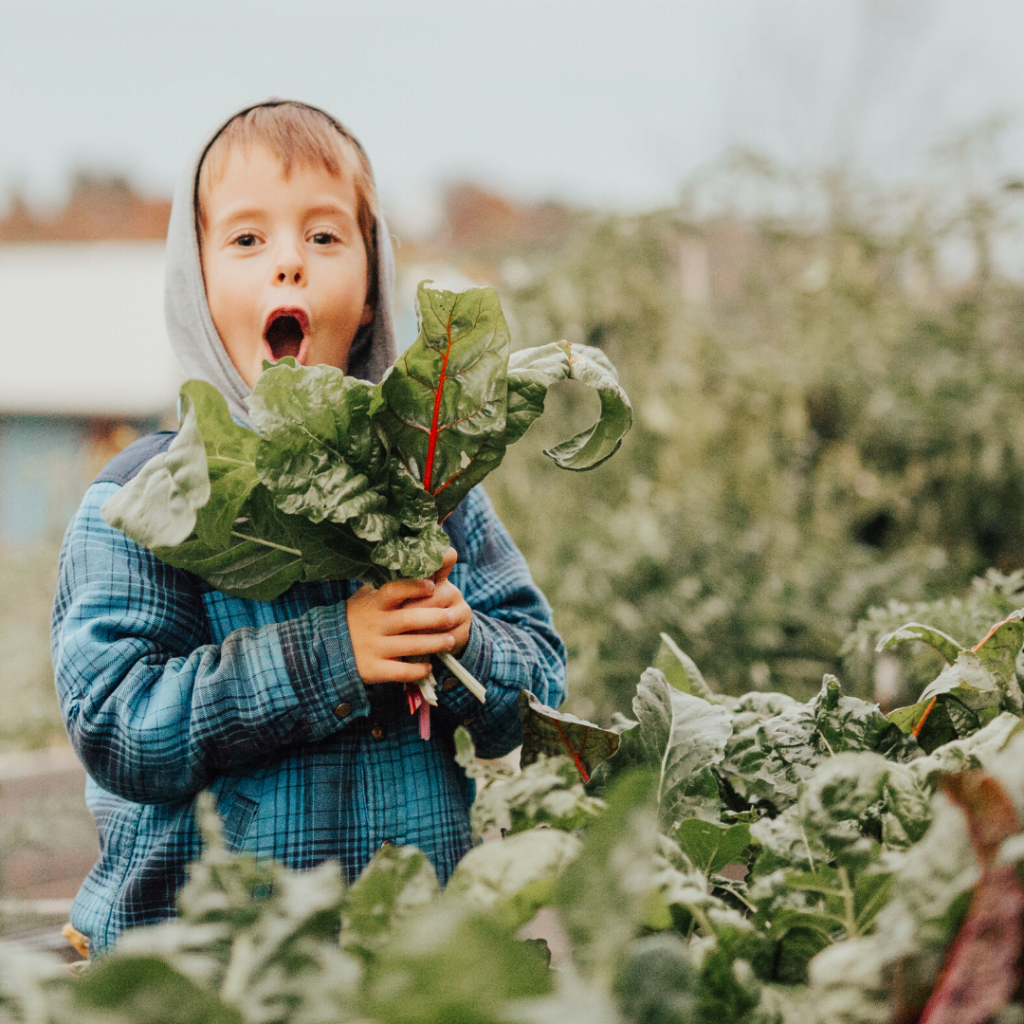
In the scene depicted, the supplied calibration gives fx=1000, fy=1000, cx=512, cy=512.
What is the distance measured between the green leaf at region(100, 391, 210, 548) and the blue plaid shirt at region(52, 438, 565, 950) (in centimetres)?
30

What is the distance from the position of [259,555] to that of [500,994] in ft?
1.94

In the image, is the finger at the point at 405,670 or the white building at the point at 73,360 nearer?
the finger at the point at 405,670

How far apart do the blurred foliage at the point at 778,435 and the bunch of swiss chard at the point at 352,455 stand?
1.83 meters

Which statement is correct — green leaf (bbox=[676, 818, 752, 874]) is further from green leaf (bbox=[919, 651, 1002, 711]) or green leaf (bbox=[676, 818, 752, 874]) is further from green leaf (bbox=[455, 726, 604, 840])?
green leaf (bbox=[919, 651, 1002, 711])

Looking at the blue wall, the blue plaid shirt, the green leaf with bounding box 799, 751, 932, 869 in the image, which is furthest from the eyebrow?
the blue wall

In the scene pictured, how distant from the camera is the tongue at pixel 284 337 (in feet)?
4.20

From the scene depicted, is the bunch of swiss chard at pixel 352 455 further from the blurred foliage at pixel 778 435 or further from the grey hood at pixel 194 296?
the blurred foliage at pixel 778 435

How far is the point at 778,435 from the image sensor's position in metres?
3.53

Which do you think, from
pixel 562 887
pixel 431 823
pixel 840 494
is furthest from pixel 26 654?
pixel 562 887

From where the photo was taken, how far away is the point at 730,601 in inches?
113

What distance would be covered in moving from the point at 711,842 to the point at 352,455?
0.43 metres

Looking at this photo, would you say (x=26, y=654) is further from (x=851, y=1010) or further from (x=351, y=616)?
(x=851, y=1010)

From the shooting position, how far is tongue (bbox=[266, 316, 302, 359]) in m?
1.28

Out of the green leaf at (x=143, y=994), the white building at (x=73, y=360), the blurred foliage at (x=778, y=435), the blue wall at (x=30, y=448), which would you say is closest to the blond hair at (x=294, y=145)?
the green leaf at (x=143, y=994)
